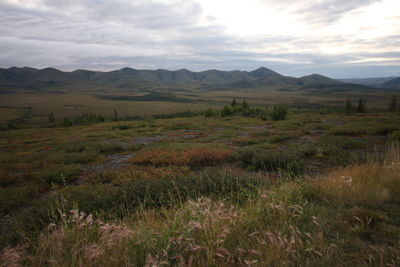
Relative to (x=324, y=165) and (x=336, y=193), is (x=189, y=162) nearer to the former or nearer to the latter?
(x=324, y=165)

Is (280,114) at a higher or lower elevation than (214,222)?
lower

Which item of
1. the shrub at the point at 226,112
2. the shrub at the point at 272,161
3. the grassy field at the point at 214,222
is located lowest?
the shrub at the point at 226,112

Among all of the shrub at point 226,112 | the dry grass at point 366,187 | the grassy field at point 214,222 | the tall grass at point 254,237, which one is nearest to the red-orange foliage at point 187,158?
the grassy field at point 214,222

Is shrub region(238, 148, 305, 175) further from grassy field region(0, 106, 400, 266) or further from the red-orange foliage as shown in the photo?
the red-orange foliage

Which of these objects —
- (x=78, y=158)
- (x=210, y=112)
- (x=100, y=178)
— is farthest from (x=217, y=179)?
(x=210, y=112)

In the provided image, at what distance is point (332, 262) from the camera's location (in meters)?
2.66

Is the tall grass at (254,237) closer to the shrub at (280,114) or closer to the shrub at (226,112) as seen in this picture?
the shrub at (280,114)

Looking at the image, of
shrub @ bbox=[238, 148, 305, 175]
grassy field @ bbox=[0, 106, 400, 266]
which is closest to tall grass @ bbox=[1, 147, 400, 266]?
grassy field @ bbox=[0, 106, 400, 266]

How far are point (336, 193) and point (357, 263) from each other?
2152 millimetres

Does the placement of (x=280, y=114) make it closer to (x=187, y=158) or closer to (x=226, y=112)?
(x=226, y=112)

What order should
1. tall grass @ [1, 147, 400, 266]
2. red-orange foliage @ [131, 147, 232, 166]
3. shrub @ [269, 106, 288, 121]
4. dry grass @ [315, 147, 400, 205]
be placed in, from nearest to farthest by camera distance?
tall grass @ [1, 147, 400, 266], dry grass @ [315, 147, 400, 205], red-orange foliage @ [131, 147, 232, 166], shrub @ [269, 106, 288, 121]

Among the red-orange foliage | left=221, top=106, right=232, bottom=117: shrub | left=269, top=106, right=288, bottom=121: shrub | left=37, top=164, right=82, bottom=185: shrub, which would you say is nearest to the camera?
left=37, top=164, right=82, bottom=185: shrub

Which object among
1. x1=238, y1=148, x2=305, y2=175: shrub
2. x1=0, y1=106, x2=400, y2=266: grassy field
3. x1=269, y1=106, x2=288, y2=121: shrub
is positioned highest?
x1=0, y1=106, x2=400, y2=266: grassy field

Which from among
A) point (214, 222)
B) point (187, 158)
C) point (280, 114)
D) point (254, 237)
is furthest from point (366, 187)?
point (280, 114)
